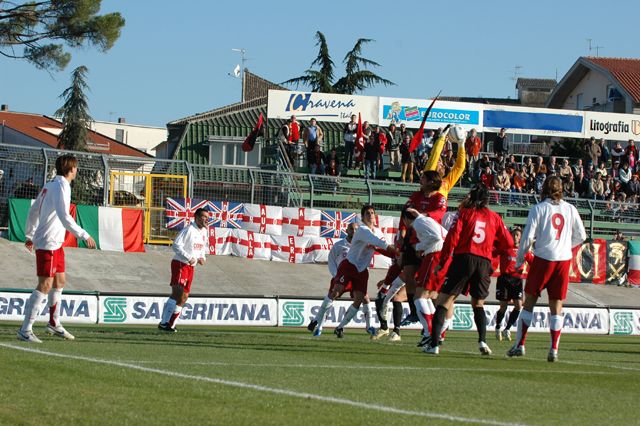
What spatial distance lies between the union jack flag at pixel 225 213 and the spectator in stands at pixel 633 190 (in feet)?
51.9

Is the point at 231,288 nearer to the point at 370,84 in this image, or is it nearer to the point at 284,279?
the point at 284,279

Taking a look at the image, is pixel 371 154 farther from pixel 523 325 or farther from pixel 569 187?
pixel 523 325

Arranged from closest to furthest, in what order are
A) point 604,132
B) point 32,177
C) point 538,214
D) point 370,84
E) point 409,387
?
point 409,387
point 538,214
point 32,177
point 604,132
point 370,84

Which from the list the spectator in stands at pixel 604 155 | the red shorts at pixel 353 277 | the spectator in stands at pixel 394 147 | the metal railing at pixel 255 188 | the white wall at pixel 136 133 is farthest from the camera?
the white wall at pixel 136 133

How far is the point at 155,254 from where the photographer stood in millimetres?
32406

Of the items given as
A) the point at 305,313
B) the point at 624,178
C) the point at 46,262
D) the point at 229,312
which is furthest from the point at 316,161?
the point at 46,262

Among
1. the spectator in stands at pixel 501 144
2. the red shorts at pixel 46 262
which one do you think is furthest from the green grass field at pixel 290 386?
the spectator in stands at pixel 501 144

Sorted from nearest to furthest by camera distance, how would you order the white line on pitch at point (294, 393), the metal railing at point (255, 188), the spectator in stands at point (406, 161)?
the white line on pitch at point (294, 393) < the metal railing at point (255, 188) < the spectator in stands at point (406, 161)

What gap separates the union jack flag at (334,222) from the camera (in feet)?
112

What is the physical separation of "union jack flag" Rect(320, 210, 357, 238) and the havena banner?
5696mm

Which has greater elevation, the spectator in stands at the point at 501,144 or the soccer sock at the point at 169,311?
the spectator in stands at the point at 501,144

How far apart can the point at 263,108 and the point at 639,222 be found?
71.8ft

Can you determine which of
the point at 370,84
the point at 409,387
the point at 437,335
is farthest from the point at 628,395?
the point at 370,84

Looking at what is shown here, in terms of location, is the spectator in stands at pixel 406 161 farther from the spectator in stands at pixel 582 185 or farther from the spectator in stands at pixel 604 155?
the spectator in stands at pixel 604 155
